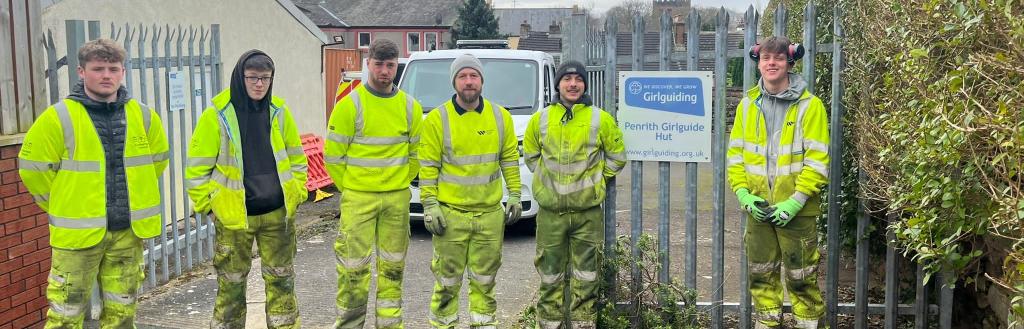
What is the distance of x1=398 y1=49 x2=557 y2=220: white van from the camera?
9.93 meters

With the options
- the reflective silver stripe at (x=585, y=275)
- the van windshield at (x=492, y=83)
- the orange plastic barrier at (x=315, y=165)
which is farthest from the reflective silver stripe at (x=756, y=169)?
the orange plastic barrier at (x=315, y=165)

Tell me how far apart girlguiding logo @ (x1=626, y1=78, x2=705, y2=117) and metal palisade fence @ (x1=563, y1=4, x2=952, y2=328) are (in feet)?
0.28

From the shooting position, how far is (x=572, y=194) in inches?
211

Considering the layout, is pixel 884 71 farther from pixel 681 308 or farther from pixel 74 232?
pixel 74 232

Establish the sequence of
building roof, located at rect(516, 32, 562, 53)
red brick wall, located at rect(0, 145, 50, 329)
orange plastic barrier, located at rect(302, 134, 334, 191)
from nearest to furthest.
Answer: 1. red brick wall, located at rect(0, 145, 50, 329)
2. orange plastic barrier, located at rect(302, 134, 334, 191)
3. building roof, located at rect(516, 32, 562, 53)

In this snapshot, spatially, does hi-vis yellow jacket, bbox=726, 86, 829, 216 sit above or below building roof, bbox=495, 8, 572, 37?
below

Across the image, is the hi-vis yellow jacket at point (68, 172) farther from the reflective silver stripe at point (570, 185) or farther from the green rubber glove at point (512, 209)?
the reflective silver stripe at point (570, 185)

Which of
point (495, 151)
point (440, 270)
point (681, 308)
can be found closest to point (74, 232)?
point (440, 270)

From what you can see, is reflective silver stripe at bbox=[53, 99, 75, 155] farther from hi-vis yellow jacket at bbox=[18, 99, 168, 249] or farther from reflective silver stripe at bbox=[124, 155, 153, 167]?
reflective silver stripe at bbox=[124, 155, 153, 167]

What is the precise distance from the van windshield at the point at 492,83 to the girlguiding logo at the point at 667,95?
4.17 metres

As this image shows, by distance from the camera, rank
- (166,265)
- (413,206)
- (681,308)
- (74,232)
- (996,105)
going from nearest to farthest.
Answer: (996,105), (74,232), (681,308), (166,265), (413,206)

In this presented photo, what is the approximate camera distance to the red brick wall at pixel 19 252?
5.64m

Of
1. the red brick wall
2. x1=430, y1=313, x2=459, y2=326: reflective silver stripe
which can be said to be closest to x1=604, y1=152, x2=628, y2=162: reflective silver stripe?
x1=430, y1=313, x2=459, y2=326: reflective silver stripe

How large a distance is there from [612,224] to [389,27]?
60.3 meters
